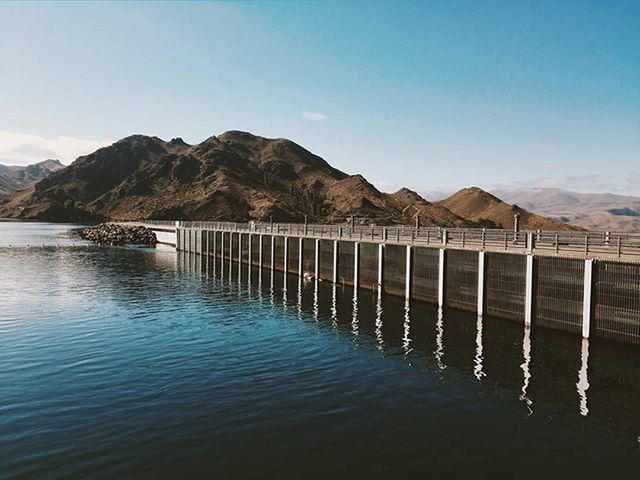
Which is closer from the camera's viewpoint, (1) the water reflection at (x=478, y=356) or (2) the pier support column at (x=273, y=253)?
(1) the water reflection at (x=478, y=356)

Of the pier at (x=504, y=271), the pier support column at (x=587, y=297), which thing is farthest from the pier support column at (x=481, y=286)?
the pier support column at (x=587, y=297)

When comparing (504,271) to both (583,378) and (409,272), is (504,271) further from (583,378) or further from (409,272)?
(583,378)

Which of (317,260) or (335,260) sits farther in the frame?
(317,260)

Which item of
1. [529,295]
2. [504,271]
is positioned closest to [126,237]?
[504,271]

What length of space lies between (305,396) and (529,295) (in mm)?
18033

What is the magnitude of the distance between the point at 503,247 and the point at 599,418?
1681cm

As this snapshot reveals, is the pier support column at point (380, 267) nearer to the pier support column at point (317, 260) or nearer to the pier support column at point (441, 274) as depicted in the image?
the pier support column at point (441, 274)

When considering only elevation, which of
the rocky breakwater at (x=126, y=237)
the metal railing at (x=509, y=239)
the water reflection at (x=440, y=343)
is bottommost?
the water reflection at (x=440, y=343)

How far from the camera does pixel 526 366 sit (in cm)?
2377

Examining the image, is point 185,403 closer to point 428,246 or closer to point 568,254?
point 568,254

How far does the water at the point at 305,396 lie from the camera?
14484mm

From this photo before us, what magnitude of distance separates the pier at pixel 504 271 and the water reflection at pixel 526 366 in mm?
1633

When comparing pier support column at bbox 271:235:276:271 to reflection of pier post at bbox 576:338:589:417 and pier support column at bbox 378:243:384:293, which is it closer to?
pier support column at bbox 378:243:384:293

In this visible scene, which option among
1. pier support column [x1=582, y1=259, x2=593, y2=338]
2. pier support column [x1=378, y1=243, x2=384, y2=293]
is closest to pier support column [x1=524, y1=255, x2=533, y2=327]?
pier support column [x1=582, y1=259, x2=593, y2=338]
